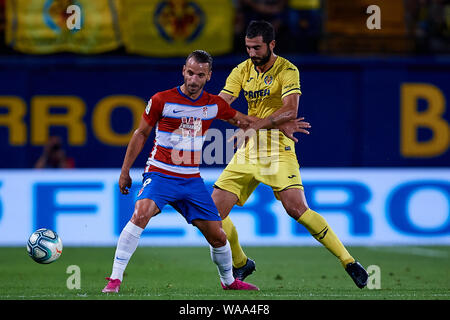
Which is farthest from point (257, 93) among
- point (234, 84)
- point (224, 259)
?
point (224, 259)

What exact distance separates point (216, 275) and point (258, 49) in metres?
2.59

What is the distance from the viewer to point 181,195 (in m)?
6.78

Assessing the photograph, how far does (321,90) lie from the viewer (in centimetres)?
1509

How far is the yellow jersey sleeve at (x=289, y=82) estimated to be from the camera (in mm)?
7418

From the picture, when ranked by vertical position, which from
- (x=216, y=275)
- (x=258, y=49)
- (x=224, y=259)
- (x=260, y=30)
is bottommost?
(x=216, y=275)

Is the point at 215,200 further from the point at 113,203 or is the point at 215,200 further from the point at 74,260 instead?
the point at 113,203

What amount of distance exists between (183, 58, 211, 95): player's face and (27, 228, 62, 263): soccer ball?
182 cm

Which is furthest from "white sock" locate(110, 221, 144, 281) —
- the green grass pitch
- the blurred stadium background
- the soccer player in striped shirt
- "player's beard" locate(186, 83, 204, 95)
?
the blurred stadium background

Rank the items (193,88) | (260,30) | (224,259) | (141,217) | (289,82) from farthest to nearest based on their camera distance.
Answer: (289,82)
(260,30)
(224,259)
(193,88)
(141,217)

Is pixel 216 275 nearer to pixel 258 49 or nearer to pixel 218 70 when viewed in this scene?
pixel 258 49

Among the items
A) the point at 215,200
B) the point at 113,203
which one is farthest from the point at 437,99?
the point at 215,200

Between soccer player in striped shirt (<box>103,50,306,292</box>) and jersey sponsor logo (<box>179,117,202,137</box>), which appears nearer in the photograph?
soccer player in striped shirt (<box>103,50,306,292</box>)

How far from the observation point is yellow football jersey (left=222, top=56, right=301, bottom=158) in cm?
758

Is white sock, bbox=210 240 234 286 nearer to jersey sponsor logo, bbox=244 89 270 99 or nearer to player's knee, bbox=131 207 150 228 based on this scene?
player's knee, bbox=131 207 150 228
